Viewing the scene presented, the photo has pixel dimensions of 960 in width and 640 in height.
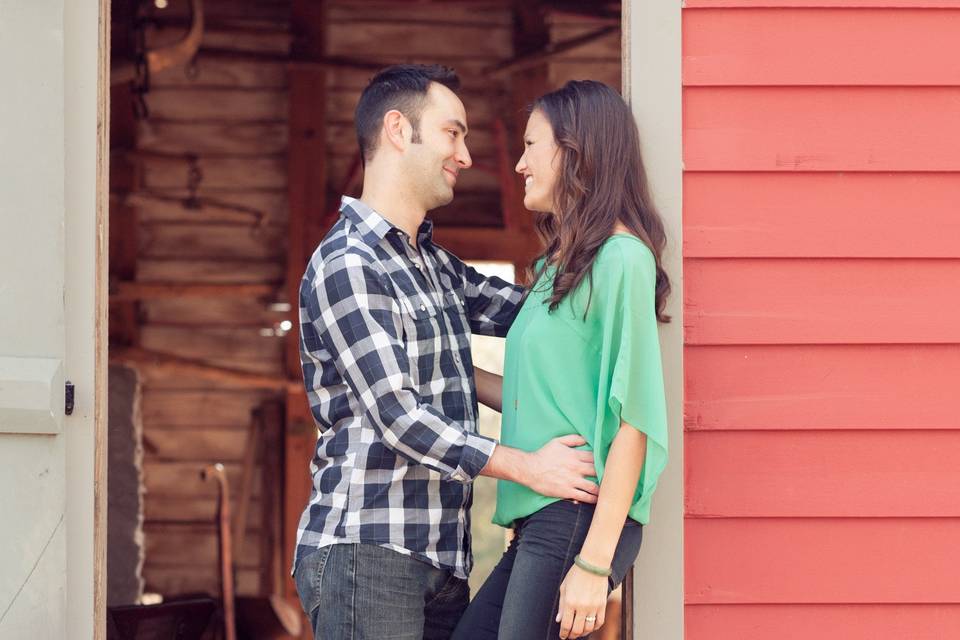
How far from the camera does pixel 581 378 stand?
7.42 ft

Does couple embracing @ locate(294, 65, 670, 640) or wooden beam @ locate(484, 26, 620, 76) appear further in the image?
wooden beam @ locate(484, 26, 620, 76)

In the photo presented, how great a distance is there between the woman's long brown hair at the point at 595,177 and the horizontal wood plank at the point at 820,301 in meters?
0.21

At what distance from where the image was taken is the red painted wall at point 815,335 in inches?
103

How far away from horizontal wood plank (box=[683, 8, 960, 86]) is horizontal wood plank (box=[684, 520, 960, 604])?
99 cm

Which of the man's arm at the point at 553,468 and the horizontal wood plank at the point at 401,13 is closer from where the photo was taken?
the man's arm at the point at 553,468

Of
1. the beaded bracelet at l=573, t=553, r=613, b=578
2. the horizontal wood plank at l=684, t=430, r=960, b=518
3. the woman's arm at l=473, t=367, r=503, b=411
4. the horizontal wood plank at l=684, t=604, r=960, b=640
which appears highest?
the woman's arm at l=473, t=367, r=503, b=411

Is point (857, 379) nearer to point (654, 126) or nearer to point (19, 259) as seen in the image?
point (654, 126)

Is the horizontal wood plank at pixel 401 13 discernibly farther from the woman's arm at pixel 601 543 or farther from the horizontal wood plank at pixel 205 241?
the woman's arm at pixel 601 543

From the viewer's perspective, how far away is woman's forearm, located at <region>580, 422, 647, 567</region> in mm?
2129

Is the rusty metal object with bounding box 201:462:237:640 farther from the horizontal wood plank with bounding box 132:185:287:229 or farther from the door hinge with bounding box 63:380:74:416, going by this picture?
the horizontal wood plank with bounding box 132:185:287:229

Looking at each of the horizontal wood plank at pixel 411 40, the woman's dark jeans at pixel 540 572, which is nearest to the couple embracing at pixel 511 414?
the woman's dark jeans at pixel 540 572

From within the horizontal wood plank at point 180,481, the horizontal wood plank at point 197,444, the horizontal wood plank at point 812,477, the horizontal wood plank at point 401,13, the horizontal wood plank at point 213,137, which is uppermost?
the horizontal wood plank at point 401,13

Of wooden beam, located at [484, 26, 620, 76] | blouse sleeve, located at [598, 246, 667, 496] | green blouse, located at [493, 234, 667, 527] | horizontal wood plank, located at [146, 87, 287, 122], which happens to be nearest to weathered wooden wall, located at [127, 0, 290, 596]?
horizontal wood plank, located at [146, 87, 287, 122]

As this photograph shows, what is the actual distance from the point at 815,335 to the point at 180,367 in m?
4.79
